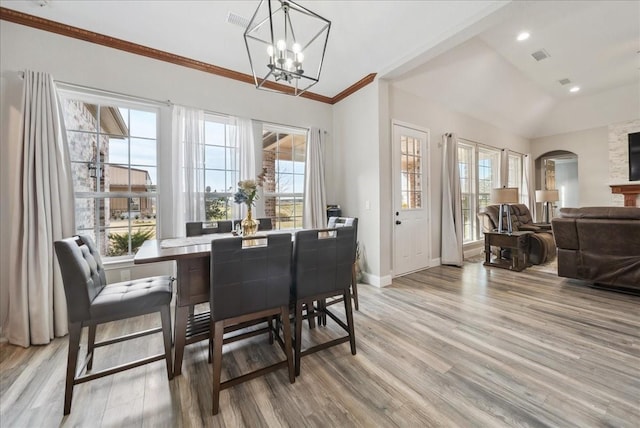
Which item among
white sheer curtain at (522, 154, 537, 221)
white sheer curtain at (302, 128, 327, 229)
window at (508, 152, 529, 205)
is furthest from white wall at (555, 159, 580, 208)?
white sheer curtain at (302, 128, 327, 229)

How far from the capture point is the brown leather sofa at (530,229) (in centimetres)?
464

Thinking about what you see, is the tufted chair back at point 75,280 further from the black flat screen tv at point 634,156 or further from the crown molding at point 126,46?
the black flat screen tv at point 634,156

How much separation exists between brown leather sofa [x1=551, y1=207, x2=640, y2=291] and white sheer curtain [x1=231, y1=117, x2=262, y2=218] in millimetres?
4316

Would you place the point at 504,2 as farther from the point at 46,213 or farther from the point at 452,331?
the point at 46,213

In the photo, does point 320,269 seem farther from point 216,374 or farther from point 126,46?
point 126,46

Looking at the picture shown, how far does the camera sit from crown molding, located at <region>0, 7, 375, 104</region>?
2.34 metres

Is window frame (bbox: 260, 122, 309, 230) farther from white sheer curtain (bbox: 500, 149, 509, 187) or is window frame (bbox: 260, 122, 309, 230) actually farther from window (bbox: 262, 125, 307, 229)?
white sheer curtain (bbox: 500, 149, 509, 187)

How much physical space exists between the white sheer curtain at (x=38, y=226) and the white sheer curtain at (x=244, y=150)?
1708 mm

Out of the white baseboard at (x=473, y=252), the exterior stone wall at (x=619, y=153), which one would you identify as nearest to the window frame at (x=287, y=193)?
the white baseboard at (x=473, y=252)

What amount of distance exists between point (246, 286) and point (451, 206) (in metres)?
4.09

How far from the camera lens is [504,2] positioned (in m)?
2.20

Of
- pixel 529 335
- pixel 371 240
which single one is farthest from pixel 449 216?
pixel 529 335

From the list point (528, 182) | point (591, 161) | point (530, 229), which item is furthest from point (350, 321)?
point (591, 161)

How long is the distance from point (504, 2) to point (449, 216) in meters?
3.05
